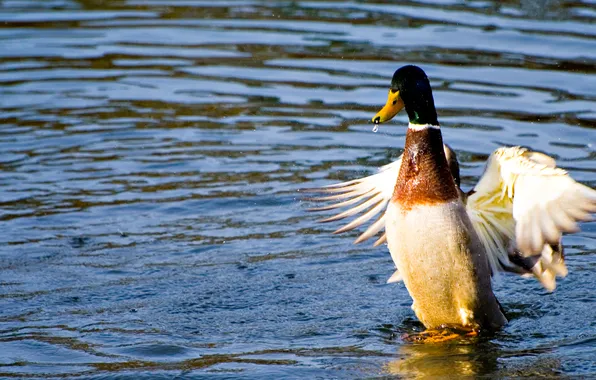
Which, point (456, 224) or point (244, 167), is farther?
point (244, 167)

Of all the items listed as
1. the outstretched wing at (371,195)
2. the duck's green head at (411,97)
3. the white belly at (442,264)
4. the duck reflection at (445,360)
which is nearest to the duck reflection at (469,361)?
the duck reflection at (445,360)

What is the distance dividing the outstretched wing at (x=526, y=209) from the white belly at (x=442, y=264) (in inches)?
6.2

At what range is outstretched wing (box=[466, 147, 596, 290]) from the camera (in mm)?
5375

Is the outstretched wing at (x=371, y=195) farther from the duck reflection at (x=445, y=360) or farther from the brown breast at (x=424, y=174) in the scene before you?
the duck reflection at (x=445, y=360)

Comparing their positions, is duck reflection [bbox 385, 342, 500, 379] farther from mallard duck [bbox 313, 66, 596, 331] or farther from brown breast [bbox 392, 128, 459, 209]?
brown breast [bbox 392, 128, 459, 209]

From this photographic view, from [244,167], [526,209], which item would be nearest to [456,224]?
[526,209]

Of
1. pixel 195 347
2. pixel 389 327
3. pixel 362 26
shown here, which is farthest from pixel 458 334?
pixel 362 26

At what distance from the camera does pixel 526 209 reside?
5566 mm

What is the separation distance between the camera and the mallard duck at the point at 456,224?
5.58m

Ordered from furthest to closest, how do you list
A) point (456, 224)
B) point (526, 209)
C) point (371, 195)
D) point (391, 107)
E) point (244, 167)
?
point (244, 167) → point (371, 195) → point (391, 107) → point (456, 224) → point (526, 209)

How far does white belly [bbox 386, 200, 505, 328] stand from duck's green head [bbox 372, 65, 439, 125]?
0.46 m

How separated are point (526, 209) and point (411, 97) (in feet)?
2.82

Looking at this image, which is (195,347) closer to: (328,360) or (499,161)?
(328,360)

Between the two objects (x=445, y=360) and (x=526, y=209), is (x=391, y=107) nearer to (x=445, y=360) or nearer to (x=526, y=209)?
(x=526, y=209)
